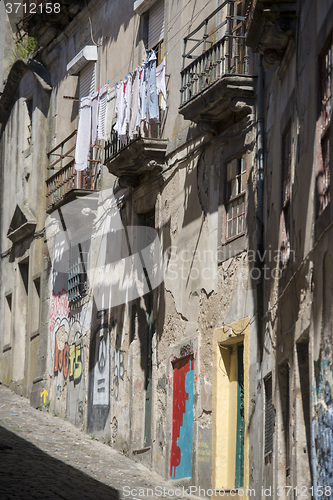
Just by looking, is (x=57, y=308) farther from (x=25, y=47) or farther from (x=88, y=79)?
(x=25, y=47)

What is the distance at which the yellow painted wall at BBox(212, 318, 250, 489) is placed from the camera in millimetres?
13617

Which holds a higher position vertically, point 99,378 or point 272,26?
point 272,26

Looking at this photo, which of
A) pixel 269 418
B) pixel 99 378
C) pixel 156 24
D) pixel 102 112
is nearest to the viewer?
pixel 269 418

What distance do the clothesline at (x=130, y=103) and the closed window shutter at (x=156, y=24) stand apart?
941 millimetres

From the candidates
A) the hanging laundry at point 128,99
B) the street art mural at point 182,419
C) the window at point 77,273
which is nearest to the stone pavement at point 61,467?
the street art mural at point 182,419

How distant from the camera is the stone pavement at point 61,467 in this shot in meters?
13.3

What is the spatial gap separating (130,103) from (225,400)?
549cm

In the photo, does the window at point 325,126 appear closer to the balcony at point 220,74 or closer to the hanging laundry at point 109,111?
the balcony at point 220,74

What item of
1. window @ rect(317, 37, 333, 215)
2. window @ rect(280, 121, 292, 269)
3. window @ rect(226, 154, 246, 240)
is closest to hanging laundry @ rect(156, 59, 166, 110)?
window @ rect(226, 154, 246, 240)

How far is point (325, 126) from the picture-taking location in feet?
32.3

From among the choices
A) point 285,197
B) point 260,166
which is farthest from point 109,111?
point 285,197

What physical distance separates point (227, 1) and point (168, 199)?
3726mm

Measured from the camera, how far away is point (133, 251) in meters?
17.9

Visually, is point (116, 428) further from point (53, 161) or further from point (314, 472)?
point (314, 472)
